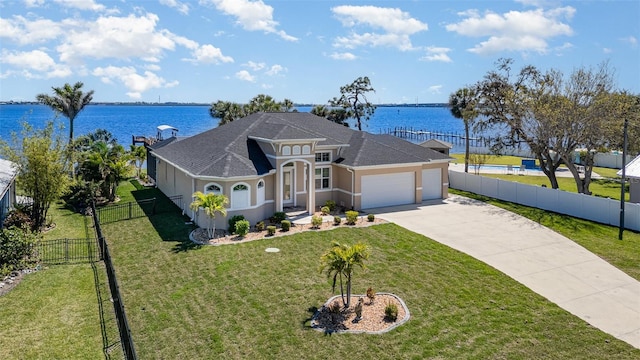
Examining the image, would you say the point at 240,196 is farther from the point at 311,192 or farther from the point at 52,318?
the point at 52,318

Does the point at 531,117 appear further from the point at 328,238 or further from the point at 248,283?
the point at 248,283

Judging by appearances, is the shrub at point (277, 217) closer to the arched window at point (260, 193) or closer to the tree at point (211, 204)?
the arched window at point (260, 193)

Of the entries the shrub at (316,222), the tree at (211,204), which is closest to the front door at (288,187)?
the shrub at (316,222)

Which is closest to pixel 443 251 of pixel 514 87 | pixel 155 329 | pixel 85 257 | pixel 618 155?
pixel 155 329

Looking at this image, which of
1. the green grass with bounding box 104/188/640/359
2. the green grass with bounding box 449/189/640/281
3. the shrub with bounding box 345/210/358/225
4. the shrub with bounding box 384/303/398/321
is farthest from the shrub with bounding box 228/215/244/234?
the green grass with bounding box 449/189/640/281

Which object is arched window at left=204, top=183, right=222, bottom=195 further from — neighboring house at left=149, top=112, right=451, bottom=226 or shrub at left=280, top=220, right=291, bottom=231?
shrub at left=280, top=220, right=291, bottom=231

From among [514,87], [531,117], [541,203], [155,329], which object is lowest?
[155,329]
